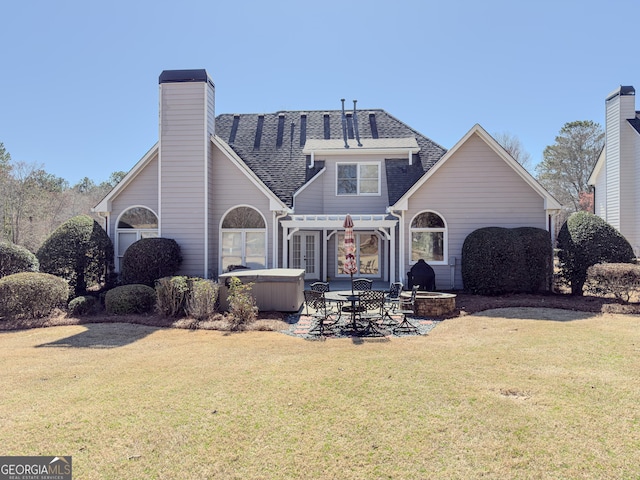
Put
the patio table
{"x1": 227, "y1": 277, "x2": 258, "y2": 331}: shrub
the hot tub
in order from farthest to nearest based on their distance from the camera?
1. the hot tub
2. {"x1": 227, "y1": 277, "x2": 258, "y2": 331}: shrub
3. the patio table

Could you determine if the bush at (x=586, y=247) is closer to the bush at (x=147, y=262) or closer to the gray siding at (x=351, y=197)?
the gray siding at (x=351, y=197)

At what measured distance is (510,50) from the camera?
50.8 ft

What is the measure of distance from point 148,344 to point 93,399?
3.18 m

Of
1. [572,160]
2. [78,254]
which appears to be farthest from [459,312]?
[572,160]

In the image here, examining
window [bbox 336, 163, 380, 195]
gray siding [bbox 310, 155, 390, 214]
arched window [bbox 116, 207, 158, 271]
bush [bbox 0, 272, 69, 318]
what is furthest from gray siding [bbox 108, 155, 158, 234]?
window [bbox 336, 163, 380, 195]

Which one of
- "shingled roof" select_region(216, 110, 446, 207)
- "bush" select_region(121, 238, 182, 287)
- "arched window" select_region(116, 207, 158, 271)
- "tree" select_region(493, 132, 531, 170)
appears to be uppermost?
"tree" select_region(493, 132, 531, 170)

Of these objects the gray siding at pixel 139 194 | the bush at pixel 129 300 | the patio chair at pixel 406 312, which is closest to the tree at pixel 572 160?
the patio chair at pixel 406 312

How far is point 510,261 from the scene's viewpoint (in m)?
12.5

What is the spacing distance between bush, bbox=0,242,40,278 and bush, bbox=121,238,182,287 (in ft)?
8.96

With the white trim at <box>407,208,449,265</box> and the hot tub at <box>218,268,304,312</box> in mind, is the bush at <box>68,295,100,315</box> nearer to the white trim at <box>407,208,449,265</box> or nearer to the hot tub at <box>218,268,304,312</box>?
the hot tub at <box>218,268,304,312</box>

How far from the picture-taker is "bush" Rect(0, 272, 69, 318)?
1001 cm

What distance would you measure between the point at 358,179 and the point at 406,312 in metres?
9.15

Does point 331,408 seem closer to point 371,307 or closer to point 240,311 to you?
point 371,307

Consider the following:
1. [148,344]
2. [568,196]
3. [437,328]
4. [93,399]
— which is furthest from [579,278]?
[568,196]
